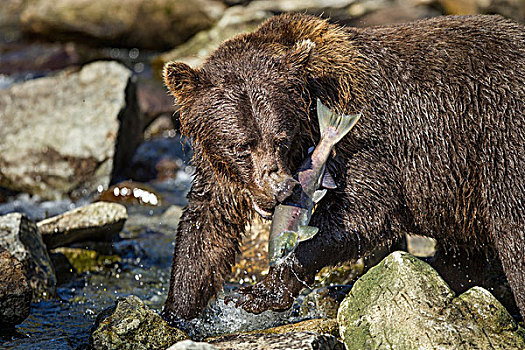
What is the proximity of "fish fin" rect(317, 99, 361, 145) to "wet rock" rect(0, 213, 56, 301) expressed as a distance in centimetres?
285

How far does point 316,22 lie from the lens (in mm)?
5516

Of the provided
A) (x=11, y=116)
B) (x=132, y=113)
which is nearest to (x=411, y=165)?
(x=132, y=113)

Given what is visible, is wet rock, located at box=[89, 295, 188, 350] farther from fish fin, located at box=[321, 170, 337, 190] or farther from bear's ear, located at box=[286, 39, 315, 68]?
bear's ear, located at box=[286, 39, 315, 68]

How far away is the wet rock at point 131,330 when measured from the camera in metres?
4.91

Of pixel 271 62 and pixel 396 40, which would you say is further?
pixel 396 40

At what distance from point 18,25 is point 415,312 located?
16.3m

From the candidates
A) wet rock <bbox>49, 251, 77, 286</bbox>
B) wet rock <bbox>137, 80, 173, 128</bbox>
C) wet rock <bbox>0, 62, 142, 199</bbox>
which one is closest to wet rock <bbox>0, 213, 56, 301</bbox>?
wet rock <bbox>49, 251, 77, 286</bbox>

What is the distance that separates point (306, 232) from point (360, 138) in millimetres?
910

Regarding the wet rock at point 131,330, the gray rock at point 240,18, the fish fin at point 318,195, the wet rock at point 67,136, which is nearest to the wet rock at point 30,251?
the wet rock at point 131,330

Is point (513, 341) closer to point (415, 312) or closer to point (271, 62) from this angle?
point (415, 312)

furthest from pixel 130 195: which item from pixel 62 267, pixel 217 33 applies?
pixel 217 33

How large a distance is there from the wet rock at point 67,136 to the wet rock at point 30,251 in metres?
3.22

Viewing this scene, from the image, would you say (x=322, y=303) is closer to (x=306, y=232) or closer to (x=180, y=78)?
(x=306, y=232)

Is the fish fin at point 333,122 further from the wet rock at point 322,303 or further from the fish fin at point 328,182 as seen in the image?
the wet rock at point 322,303
